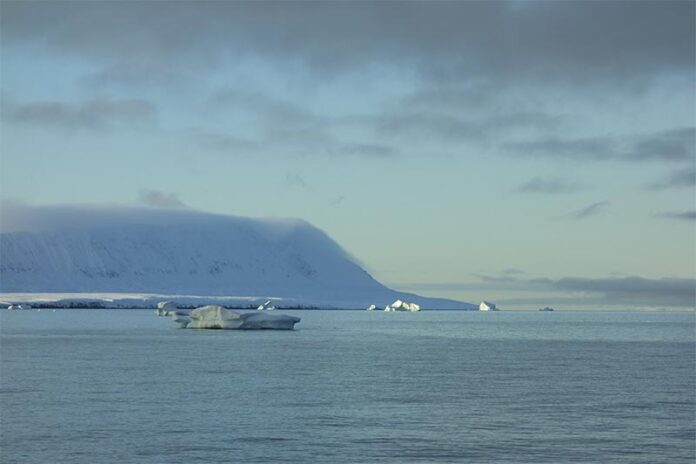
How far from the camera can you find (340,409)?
27344 mm

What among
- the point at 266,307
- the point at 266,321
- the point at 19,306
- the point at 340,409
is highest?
the point at 266,307

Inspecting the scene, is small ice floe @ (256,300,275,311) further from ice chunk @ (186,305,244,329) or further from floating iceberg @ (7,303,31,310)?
ice chunk @ (186,305,244,329)

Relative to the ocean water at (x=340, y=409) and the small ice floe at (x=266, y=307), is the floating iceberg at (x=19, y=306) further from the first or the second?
the ocean water at (x=340, y=409)

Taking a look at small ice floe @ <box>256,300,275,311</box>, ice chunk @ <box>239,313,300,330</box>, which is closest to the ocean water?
ice chunk @ <box>239,313,300,330</box>

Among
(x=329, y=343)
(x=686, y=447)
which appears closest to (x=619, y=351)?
(x=329, y=343)

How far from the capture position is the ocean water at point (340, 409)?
20.9 metres

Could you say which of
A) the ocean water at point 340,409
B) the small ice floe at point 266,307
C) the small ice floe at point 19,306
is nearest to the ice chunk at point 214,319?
the ocean water at point 340,409

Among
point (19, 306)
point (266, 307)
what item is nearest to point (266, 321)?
point (266, 307)

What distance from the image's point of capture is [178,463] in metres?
19.5

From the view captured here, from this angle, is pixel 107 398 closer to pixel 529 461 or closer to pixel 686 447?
pixel 529 461

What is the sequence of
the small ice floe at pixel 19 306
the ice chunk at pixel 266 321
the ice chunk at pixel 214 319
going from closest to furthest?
the ice chunk at pixel 214 319, the ice chunk at pixel 266 321, the small ice floe at pixel 19 306

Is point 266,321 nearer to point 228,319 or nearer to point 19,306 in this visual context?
point 228,319

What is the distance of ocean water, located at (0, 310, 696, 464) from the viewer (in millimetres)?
20938

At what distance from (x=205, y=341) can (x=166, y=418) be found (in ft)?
133
